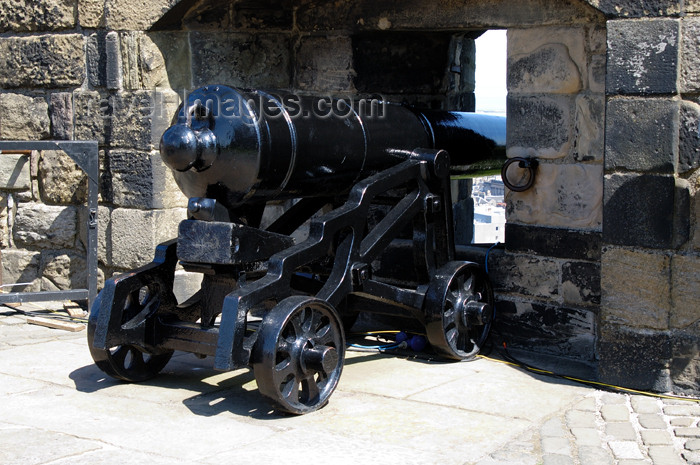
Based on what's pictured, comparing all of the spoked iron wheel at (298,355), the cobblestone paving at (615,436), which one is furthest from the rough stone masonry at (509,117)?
the spoked iron wheel at (298,355)

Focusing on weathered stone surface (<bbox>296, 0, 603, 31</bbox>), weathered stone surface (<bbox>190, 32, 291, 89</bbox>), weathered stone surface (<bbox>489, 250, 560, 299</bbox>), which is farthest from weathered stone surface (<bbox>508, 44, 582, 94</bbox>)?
weathered stone surface (<bbox>190, 32, 291, 89</bbox>)

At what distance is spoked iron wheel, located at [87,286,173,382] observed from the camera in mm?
4480

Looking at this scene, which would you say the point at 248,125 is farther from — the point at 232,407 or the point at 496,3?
the point at 496,3

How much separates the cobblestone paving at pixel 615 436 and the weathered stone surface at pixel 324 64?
2.67 meters

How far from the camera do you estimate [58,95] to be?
6277mm

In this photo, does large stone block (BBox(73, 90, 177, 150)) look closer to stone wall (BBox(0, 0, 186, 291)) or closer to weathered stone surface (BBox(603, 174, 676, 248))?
stone wall (BBox(0, 0, 186, 291))

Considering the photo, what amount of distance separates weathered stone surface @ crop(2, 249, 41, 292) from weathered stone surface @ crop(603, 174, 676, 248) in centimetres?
382

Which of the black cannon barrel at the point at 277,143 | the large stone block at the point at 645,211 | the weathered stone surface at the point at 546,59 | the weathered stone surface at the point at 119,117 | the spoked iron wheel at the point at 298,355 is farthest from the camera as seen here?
the weathered stone surface at the point at 119,117

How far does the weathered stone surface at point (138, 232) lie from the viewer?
6020 millimetres

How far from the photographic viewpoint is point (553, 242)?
516 centimetres

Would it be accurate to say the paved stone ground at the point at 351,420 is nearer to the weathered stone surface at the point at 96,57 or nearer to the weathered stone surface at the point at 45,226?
the weathered stone surface at the point at 45,226

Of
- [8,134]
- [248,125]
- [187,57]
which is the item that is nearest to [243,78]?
[187,57]

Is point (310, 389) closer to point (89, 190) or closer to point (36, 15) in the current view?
point (89, 190)

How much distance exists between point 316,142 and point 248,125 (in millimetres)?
434
